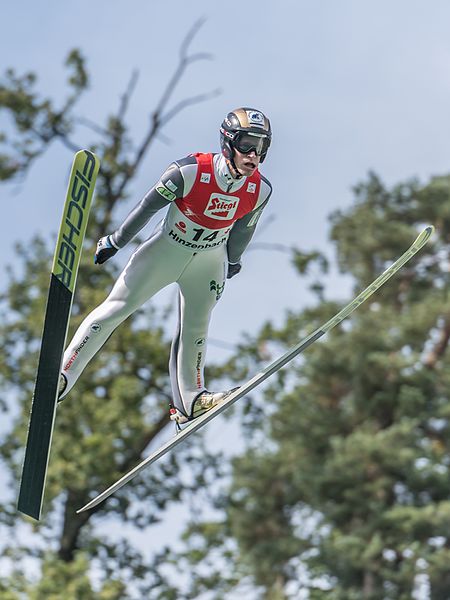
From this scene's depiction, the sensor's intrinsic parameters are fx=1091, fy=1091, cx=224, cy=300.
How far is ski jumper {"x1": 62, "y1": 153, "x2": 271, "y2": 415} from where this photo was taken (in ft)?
18.1

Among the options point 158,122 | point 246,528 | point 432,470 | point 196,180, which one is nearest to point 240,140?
point 196,180

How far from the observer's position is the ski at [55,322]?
5531 millimetres

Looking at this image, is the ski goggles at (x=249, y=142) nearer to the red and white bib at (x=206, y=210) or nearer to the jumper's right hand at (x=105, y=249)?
the red and white bib at (x=206, y=210)

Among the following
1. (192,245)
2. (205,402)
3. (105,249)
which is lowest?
(205,402)

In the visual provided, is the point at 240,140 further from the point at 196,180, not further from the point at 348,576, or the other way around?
the point at 348,576

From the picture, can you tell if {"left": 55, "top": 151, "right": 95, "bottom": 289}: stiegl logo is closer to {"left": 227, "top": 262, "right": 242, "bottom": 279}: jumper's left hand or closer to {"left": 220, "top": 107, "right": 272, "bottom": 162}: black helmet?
{"left": 220, "top": 107, "right": 272, "bottom": 162}: black helmet

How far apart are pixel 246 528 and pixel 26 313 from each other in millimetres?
7346

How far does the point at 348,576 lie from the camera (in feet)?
71.2

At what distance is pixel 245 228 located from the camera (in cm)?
593

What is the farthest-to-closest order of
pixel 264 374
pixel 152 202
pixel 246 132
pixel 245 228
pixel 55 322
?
pixel 264 374 < pixel 245 228 < pixel 55 322 < pixel 152 202 < pixel 246 132

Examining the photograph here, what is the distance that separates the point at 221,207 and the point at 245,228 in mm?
367

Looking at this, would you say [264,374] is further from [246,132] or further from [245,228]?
[246,132]

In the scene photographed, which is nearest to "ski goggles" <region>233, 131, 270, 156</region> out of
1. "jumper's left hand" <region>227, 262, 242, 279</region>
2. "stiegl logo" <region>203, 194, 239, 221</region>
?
"stiegl logo" <region>203, 194, 239, 221</region>

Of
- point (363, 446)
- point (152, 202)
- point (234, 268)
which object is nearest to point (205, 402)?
point (234, 268)
